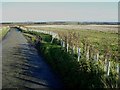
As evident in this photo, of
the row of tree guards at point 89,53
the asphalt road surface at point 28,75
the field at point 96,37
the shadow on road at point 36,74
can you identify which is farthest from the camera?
the field at point 96,37

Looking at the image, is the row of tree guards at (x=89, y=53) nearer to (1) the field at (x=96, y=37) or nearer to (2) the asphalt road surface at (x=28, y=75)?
(1) the field at (x=96, y=37)

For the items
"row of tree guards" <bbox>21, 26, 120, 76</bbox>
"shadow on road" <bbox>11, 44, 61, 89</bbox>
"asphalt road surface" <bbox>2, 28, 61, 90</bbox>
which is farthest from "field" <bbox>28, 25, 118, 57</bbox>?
"asphalt road surface" <bbox>2, 28, 61, 90</bbox>

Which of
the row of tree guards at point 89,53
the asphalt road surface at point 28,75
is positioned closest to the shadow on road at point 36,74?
the asphalt road surface at point 28,75

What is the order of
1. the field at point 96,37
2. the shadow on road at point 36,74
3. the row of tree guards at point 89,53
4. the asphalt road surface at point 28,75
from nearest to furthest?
the row of tree guards at point 89,53
the asphalt road surface at point 28,75
the shadow on road at point 36,74
the field at point 96,37

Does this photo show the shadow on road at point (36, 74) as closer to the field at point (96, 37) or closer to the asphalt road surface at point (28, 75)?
the asphalt road surface at point (28, 75)

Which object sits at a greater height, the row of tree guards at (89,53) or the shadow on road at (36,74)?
the row of tree guards at (89,53)

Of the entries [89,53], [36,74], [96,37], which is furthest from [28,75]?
[96,37]

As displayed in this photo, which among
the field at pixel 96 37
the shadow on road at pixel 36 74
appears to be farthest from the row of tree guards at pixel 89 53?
the shadow on road at pixel 36 74

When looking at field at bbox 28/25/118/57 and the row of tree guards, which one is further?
field at bbox 28/25/118/57

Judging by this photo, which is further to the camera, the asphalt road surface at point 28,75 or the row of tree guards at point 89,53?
the asphalt road surface at point 28,75

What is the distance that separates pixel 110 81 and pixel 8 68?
12.4 meters

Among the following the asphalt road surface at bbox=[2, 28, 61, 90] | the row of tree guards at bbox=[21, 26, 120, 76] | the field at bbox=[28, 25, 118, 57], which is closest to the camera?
the row of tree guards at bbox=[21, 26, 120, 76]

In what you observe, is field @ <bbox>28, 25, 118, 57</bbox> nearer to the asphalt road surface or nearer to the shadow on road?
the shadow on road

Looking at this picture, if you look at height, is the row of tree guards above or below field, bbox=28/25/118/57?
above
